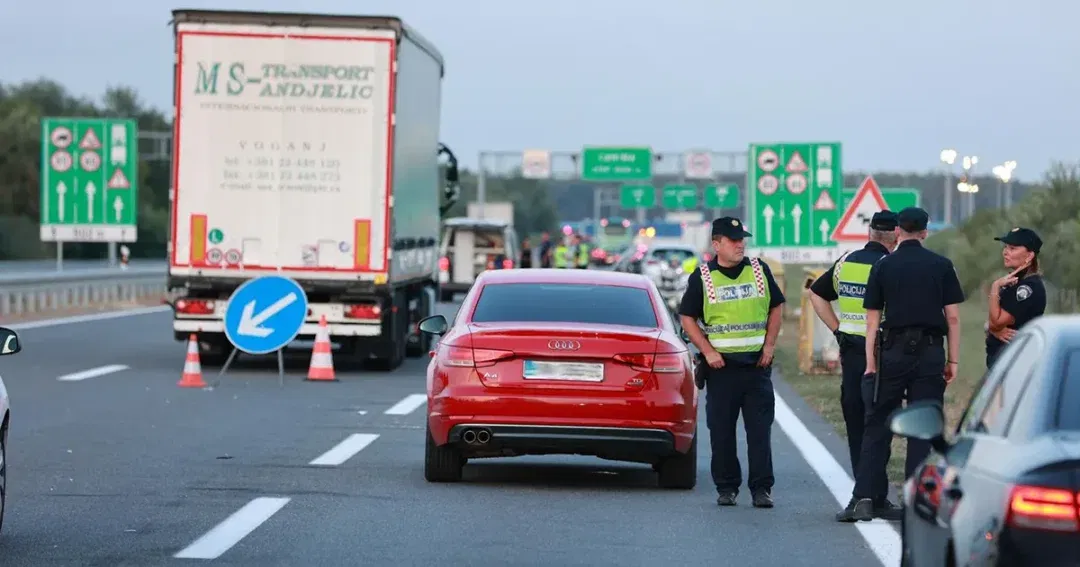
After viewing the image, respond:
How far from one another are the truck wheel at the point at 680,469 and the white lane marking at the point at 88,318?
20739mm

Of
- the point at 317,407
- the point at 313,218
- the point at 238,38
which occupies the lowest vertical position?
the point at 317,407

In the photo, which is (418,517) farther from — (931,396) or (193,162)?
(193,162)

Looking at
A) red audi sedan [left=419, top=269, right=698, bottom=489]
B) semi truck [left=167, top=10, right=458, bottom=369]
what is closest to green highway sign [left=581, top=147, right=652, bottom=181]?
semi truck [left=167, top=10, right=458, bottom=369]

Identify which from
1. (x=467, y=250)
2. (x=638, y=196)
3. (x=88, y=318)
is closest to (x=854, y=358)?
(x=88, y=318)

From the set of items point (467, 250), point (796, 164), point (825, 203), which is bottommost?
A: point (467, 250)

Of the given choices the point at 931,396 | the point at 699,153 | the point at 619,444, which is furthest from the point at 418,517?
the point at 699,153

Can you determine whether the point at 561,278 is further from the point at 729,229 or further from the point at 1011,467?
the point at 1011,467

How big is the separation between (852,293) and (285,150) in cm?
1238

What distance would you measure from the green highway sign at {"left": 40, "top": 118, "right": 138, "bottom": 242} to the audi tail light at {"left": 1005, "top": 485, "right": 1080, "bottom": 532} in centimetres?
4258

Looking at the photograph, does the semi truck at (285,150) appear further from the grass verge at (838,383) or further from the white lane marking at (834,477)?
the white lane marking at (834,477)

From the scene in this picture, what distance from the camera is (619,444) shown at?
12258mm

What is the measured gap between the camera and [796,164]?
1297 inches

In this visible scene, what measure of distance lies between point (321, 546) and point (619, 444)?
292cm

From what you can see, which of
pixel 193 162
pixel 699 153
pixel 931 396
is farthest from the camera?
pixel 699 153
